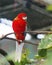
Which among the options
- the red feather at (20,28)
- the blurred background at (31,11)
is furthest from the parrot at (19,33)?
the blurred background at (31,11)

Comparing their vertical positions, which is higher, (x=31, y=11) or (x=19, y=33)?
(x=19, y=33)

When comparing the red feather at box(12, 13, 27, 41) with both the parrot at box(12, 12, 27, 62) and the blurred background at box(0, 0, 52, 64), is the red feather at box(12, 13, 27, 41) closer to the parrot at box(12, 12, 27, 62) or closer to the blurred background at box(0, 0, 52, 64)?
the parrot at box(12, 12, 27, 62)

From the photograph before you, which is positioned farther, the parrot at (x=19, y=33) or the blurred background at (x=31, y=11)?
the blurred background at (x=31, y=11)

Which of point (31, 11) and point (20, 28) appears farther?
point (31, 11)

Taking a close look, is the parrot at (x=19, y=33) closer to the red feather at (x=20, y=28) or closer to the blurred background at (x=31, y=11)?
the red feather at (x=20, y=28)

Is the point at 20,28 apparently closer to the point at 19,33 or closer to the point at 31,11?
the point at 19,33

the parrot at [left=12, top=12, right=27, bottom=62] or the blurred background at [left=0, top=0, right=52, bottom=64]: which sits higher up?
the parrot at [left=12, top=12, right=27, bottom=62]

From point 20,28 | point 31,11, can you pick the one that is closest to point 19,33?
point 20,28

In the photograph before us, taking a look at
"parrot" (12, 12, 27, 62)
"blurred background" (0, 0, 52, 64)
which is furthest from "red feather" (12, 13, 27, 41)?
"blurred background" (0, 0, 52, 64)

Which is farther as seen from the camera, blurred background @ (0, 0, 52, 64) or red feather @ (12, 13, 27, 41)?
blurred background @ (0, 0, 52, 64)

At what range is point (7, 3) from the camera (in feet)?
13.5

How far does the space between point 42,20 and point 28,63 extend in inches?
115

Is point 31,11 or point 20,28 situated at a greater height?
point 20,28

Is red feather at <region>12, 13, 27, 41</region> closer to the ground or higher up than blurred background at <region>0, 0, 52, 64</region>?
higher up
